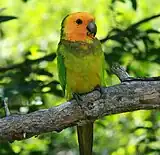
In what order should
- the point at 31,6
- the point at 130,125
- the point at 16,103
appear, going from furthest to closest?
the point at 31,6, the point at 130,125, the point at 16,103

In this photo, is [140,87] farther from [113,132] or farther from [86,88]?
[113,132]

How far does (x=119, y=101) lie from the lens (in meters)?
3.20

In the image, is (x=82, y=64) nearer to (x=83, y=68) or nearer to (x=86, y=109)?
(x=83, y=68)

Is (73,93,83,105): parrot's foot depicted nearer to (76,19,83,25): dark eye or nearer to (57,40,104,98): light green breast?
A: (57,40,104,98): light green breast

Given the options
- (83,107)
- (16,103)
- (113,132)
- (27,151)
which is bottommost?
(113,132)

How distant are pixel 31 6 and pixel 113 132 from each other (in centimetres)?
247

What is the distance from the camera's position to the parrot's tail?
12.2 ft

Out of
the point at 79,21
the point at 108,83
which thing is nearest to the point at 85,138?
the point at 108,83

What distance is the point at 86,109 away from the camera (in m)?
3.24

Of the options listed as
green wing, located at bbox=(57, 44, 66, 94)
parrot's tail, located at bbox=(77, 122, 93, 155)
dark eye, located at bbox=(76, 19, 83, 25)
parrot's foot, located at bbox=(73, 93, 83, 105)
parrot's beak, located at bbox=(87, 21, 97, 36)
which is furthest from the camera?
dark eye, located at bbox=(76, 19, 83, 25)

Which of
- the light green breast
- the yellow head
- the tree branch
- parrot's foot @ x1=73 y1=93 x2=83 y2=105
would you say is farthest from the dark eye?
the tree branch

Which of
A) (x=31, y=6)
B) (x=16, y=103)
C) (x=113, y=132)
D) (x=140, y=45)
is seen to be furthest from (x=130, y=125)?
(x=31, y=6)

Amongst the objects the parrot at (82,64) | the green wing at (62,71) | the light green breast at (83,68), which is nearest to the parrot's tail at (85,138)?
the parrot at (82,64)

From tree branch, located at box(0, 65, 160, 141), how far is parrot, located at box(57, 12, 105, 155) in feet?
1.27
